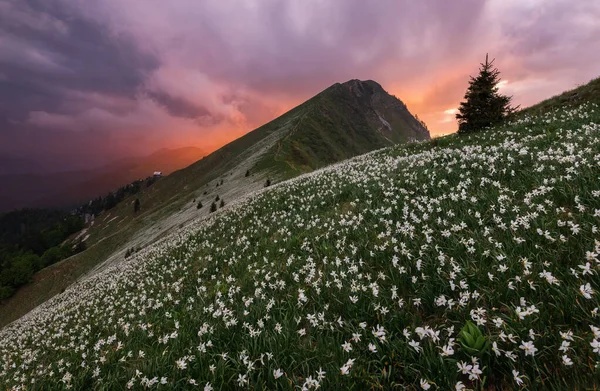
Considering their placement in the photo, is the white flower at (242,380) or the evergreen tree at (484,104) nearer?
the white flower at (242,380)

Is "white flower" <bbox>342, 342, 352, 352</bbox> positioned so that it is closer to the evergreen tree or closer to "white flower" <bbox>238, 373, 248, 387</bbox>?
"white flower" <bbox>238, 373, 248, 387</bbox>

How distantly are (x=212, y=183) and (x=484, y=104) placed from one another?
294 feet

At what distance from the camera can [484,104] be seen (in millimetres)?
22047

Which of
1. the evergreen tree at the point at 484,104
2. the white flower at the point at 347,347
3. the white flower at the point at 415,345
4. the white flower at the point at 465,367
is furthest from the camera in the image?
the evergreen tree at the point at 484,104

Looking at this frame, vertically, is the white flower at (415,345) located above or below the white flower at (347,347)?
above

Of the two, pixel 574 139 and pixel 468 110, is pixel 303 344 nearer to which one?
pixel 574 139

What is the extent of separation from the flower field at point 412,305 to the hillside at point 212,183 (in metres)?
46.8

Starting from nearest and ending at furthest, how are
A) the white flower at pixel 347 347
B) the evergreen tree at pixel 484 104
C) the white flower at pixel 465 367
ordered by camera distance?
the white flower at pixel 465 367 < the white flower at pixel 347 347 < the evergreen tree at pixel 484 104

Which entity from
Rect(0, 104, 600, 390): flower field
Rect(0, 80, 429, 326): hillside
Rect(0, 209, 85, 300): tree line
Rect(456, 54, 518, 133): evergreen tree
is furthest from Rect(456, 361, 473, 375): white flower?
Rect(0, 209, 85, 300): tree line

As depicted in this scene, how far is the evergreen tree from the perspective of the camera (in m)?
21.9

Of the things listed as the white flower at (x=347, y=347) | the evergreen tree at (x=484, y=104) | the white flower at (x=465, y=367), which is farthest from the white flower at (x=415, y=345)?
the evergreen tree at (x=484, y=104)

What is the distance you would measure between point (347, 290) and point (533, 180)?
573 cm

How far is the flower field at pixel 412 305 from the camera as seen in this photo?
3.30 m

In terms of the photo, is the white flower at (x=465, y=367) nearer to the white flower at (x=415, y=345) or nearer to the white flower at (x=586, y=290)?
the white flower at (x=415, y=345)
